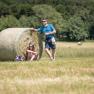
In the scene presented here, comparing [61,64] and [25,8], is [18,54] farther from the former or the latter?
[25,8]

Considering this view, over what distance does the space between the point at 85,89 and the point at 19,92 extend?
4.65ft

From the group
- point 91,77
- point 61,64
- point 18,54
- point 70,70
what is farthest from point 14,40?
point 91,77

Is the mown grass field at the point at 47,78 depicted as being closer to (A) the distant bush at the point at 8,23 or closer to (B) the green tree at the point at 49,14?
(A) the distant bush at the point at 8,23

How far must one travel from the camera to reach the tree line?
108 metres

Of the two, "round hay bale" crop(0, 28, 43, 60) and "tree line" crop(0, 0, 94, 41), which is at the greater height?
"round hay bale" crop(0, 28, 43, 60)

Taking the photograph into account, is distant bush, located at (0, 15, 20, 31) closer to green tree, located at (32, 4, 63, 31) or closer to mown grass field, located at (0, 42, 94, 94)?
green tree, located at (32, 4, 63, 31)

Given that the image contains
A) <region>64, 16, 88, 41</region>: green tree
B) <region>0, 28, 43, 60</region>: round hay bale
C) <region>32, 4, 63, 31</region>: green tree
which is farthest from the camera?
<region>64, 16, 88, 41</region>: green tree

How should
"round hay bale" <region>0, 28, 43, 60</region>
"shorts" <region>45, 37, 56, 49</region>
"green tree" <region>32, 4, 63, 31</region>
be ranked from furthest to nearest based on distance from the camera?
"green tree" <region>32, 4, 63, 31</region>, "shorts" <region>45, 37, 56, 49</region>, "round hay bale" <region>0, 28, 43, 60</region>

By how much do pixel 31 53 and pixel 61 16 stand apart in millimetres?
99841

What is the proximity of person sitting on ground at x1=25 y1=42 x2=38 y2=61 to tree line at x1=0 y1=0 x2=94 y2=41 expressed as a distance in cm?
8058

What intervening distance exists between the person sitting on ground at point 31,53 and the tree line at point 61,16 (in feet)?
264

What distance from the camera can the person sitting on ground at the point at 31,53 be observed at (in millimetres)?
18094

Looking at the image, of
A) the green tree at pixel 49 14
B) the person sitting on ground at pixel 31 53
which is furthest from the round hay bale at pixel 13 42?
the green tree at pixel 49 14

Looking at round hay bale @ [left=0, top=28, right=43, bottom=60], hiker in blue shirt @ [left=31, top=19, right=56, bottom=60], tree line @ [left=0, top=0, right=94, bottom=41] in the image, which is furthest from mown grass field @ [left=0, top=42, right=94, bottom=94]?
tree line @ [left=0, top=0, right=94, bottom=41]
